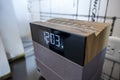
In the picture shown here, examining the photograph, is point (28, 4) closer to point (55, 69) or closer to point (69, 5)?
point (69, 5)

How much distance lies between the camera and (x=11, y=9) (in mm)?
935

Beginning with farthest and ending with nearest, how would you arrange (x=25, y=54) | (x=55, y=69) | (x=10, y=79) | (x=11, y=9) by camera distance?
(x=25, y=54) → (x=11, y=9) → (x=10, y=79) → (x=55, y=69)

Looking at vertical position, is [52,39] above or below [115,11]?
below

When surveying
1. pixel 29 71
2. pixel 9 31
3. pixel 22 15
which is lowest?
pixel 29 71

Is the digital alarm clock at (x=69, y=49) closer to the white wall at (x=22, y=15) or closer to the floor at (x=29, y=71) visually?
the floor at (x=29, y=71)

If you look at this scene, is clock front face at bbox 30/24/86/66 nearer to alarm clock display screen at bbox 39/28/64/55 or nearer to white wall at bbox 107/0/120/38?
alarm clock display screen at bbox 39/28/64/55

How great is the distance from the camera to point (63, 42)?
0.36 meters

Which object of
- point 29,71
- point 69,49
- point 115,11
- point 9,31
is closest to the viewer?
point 69,49

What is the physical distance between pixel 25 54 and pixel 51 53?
28.1 inches

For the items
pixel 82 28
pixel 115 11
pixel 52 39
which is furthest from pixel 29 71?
pixel 115 11

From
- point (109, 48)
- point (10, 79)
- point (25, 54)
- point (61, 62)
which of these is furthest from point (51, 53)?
point (25, 54)

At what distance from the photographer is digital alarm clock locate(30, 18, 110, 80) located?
31 cm

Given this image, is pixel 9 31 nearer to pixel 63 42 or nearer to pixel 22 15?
pixel 22 15

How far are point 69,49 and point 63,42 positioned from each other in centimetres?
3
